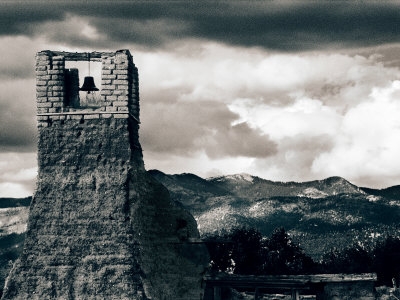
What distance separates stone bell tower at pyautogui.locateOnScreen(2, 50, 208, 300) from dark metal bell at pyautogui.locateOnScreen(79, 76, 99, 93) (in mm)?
270

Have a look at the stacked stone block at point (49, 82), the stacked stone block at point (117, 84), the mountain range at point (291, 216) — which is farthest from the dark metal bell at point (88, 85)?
the mountain range at point (291, 216)

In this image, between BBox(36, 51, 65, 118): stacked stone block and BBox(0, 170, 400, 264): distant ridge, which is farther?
BBox(0, 170, 400, 264): distant ridge

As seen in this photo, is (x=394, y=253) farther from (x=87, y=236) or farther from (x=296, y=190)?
(x=296, y=190)

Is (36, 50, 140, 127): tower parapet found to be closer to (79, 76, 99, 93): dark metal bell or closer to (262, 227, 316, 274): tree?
(79, 76, 99, 93): dark metal bell

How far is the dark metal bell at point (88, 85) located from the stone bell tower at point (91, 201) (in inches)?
10.6

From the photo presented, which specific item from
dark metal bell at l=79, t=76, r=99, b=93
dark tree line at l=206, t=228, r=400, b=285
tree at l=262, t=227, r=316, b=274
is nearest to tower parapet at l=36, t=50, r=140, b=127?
dark metal bell at l=79, t=76, r=99, b=93

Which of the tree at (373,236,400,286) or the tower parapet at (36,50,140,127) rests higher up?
the tower parapet at (36,50,140,127)

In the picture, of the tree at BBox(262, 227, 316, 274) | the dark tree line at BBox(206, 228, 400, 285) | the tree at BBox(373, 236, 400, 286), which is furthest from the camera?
the tree at BBox(373, 236, 400, 286)

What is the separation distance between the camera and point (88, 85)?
2098 cm

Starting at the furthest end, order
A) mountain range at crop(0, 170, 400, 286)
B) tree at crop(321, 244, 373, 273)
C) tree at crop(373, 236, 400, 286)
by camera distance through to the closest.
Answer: mountain range at crop(0, 170, 400, 286) < tree at crop(373, 236, 400, 286) < tree at crop(321, 244, 373, 273)

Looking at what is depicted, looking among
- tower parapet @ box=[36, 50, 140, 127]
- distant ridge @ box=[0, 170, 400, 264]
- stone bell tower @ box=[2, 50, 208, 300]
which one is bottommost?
stone bell tower @ box=[2, 50, 208, 300]

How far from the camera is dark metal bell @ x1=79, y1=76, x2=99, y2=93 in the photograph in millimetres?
20859

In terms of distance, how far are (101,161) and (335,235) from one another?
104 metres

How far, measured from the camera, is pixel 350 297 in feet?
91.9
